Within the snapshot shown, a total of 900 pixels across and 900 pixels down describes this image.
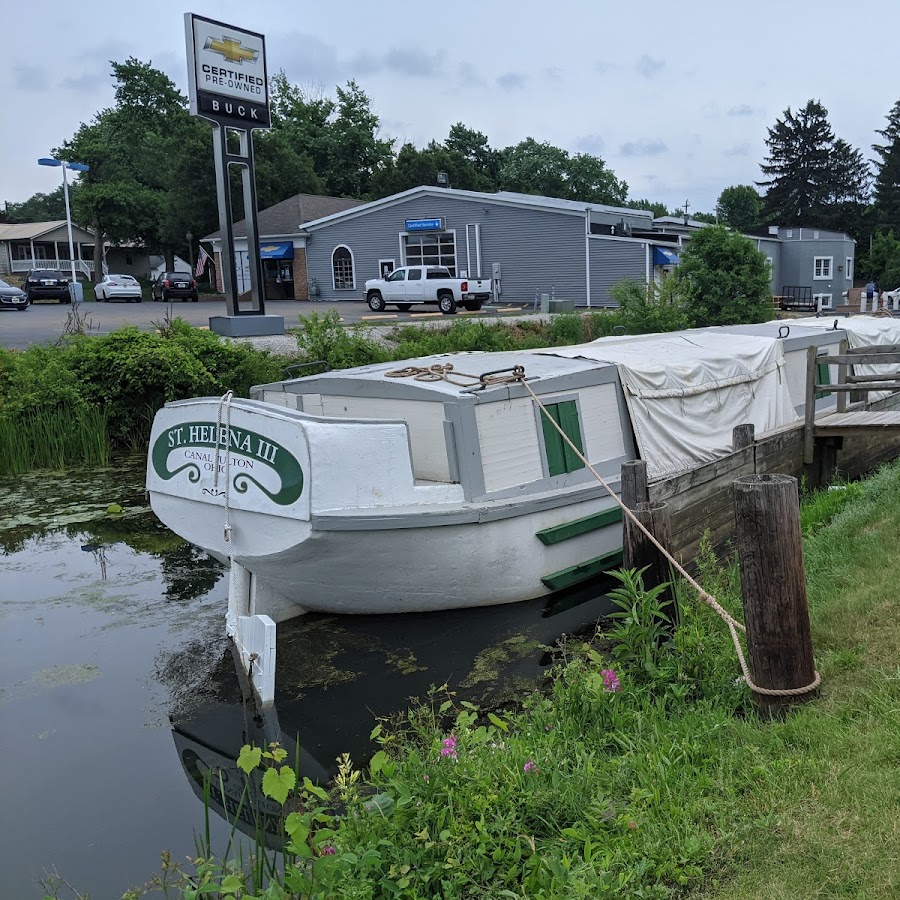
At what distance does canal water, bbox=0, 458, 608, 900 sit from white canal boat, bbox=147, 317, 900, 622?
17.8 inches

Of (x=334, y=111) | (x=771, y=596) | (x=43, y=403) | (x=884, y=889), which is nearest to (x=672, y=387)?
(x=771, y=596)

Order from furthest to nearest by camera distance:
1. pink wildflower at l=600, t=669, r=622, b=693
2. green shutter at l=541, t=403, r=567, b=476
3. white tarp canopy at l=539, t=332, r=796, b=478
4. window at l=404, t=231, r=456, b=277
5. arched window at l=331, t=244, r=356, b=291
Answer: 1. arched window at l=331, t=244, r=356, b=291
2. window at l=404, t=231, r=456, b=277
3. white tarp canopy at l=539, t=332, r=796, b=478
4. green shutter at l=541, t=403, r=567, b=476
5. pink wildflower at l=600, t=669, r=622, b=693

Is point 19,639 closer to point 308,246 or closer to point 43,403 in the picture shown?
point 43,403

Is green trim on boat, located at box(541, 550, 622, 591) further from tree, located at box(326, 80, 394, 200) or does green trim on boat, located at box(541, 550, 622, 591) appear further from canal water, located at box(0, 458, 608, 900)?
tree, located at box(326, 80, 394, 200)

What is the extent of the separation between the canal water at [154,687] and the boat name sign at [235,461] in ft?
4.59

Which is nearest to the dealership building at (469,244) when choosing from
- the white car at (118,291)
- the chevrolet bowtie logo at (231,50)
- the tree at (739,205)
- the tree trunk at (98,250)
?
the white car at (118,291)

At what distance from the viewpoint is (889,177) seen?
76812 millimetres

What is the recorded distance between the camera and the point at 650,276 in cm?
3459

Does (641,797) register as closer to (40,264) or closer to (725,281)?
(725,281)

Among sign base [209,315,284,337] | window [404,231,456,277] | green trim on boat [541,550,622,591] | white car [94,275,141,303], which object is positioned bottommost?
green trim on boat [541,550,622,591]

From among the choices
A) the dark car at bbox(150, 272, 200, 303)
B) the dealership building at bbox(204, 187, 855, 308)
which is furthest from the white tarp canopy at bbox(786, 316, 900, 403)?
the dark car at bbox(150, 272, 200, 303)

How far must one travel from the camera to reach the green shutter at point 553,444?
8.64 meters

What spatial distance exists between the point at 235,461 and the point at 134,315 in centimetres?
2496

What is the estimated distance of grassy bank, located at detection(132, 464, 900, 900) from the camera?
131 inches
